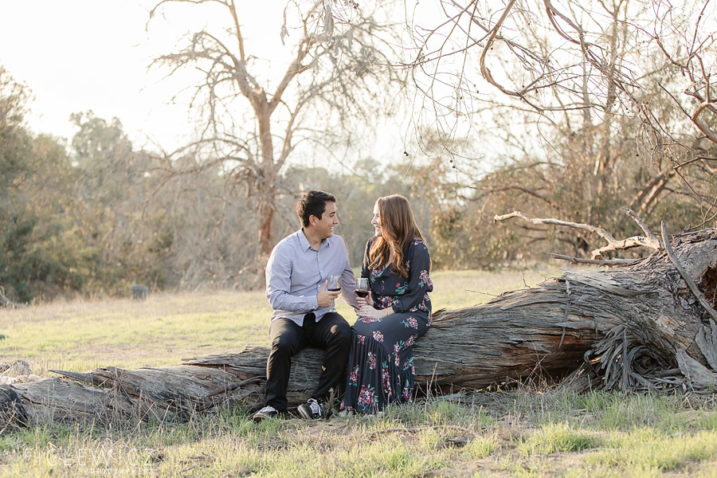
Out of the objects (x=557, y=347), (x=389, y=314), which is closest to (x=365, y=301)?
(x=389, y=314)

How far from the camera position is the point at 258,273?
2338 cm

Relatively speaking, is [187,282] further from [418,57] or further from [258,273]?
[418,57]

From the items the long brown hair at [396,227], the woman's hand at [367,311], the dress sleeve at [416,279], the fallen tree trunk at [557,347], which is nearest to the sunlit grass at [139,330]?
the fallen tree trunk at [557,347]

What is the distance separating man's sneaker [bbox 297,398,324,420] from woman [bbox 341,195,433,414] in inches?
7.7

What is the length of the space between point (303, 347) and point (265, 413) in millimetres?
676

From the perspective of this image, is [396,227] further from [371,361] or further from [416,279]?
[371,361]

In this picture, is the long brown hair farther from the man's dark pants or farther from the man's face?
the man's dark pants

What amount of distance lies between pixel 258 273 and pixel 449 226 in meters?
6.47

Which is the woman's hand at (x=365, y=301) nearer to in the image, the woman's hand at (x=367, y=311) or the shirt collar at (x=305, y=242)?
the woman's hand at (x=367, y=311)

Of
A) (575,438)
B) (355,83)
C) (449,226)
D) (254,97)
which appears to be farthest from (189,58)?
(575,438)

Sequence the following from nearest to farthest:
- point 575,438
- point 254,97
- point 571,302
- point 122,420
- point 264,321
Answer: point 575,438 < point 122,420 < point 571,302 < point 264,321 < point 254,97

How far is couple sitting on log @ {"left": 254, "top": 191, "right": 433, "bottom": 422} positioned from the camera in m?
5.23

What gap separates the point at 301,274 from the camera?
566 cm

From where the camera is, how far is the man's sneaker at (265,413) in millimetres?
4980
